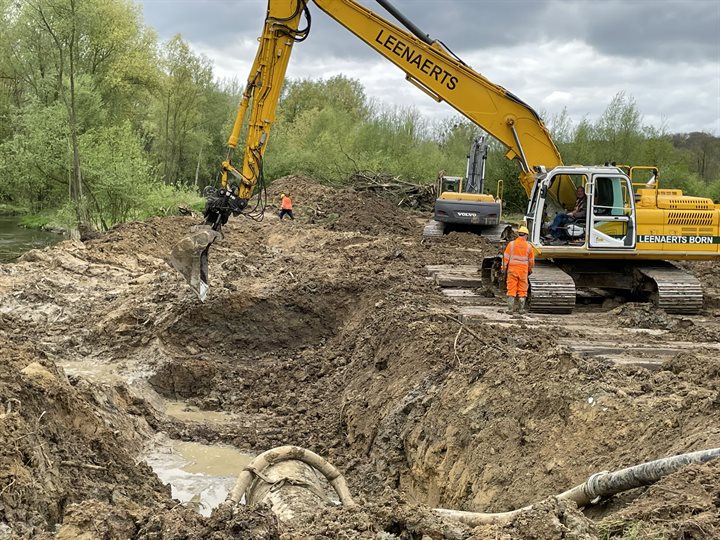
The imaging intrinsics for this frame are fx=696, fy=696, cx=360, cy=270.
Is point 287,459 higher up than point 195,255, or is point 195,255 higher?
point 195,255

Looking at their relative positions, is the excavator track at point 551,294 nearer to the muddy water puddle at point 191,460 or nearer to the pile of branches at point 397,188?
A: the muddy water puddle at point 191,460

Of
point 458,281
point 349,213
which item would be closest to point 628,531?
point 458,281

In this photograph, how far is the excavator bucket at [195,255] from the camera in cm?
964

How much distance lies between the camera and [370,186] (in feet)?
99.6

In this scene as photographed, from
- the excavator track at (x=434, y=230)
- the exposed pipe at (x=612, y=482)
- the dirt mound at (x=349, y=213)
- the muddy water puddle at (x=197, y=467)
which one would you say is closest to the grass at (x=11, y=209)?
the dirt mound at (x=349, y=213)

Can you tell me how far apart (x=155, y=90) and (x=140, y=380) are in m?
25.6

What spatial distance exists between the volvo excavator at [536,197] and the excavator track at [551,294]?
1cm

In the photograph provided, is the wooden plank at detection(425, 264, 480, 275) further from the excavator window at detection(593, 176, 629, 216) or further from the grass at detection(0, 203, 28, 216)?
the grass at detection(0, 203, 28, 216)

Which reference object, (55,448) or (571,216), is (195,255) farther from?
(571,216)

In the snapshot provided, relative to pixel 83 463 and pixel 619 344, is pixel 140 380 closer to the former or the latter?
pixel 83 463

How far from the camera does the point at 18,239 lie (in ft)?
84.6

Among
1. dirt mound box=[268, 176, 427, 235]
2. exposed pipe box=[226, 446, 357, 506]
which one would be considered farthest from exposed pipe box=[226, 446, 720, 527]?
dirt mound box=[268, 176, 427, 235]

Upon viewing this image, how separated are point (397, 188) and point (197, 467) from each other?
925 inches

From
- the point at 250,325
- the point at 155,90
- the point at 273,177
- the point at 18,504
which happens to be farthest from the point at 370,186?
the point at 18,504
